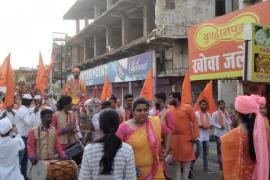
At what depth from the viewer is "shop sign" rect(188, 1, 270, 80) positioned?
1106cm

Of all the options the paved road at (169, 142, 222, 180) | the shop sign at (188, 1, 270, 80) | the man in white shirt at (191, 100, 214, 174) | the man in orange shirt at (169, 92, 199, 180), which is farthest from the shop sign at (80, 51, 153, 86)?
the man in orange shirt at (169, 92, 199, 180)

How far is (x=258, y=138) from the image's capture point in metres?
4.03

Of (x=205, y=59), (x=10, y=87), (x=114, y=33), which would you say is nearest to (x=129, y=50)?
(x=114, y=33)

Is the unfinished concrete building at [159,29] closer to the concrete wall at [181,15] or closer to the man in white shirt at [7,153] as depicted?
the concrete wall at [181,15]

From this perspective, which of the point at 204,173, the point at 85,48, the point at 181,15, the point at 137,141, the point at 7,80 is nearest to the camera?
the point at 137,141

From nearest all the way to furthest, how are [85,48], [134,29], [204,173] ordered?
[204,173] < [134,29] < [85,48]

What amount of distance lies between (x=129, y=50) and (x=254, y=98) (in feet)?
76.4

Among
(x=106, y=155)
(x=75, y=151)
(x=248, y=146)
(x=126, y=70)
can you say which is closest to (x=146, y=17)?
(x=126, y=70)

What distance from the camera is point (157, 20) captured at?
2212 centimetres

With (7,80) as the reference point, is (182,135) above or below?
below

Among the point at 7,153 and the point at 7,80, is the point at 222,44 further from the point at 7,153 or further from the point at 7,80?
the point at 7,153

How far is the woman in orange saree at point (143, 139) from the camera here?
4.70 meters

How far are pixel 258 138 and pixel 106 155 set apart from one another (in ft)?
4.63

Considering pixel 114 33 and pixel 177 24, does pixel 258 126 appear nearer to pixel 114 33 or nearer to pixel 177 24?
pixel 177 24
